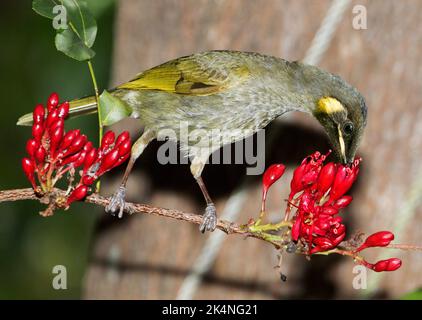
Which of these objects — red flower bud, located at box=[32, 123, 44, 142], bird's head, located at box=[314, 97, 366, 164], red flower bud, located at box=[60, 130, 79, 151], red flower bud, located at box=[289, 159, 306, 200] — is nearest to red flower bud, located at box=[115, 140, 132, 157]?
red flower bud, located at box=[60, 130, 79, 151]

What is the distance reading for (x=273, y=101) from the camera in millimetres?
4238

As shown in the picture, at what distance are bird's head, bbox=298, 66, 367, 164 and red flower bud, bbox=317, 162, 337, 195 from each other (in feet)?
3.04

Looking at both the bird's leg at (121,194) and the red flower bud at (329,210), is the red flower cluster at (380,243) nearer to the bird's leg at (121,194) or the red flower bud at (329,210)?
the red flower bud at (329,210)

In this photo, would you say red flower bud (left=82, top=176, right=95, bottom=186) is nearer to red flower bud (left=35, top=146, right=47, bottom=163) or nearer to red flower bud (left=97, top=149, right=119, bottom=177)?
red flower bud (left=97, top=149, right=119, bottom=177)

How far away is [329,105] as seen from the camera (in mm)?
4008

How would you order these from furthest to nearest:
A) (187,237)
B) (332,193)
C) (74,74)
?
(74,74), (187,237), (332,193)

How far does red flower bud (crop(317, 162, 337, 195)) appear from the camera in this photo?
294 cm

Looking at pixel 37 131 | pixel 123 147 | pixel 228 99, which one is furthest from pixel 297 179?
pixel 228 99

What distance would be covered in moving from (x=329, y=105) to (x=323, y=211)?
1289 mm

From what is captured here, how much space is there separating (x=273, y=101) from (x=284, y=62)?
317 mm

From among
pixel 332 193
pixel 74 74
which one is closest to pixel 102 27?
pixel 74 74

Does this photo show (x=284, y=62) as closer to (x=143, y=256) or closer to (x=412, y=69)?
(x=412, y=69)

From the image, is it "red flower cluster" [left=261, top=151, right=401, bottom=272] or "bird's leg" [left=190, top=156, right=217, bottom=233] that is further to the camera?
"bird's leg" [left=190, top=156, right=217, bottom=233]

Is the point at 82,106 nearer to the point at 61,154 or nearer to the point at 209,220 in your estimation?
the point at 209,220
